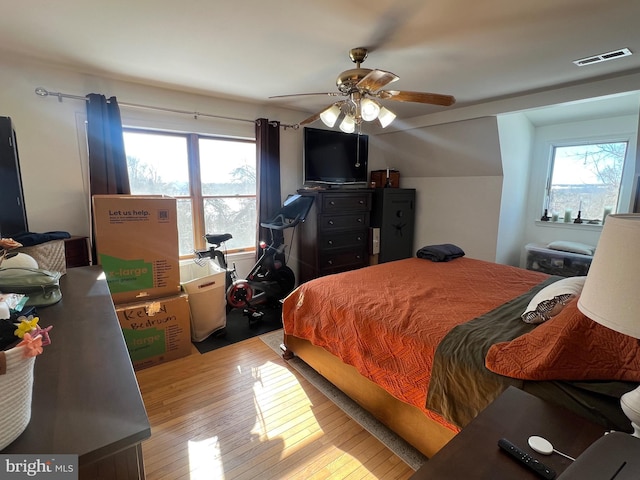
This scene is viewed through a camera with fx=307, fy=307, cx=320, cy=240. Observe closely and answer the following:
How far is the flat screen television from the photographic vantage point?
3881 millimetres

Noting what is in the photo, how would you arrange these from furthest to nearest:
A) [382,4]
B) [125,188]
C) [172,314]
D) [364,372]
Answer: [125,188] → [172,314] → [364,372] → [382,4]

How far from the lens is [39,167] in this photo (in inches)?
101

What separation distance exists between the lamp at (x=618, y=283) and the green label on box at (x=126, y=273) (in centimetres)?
260

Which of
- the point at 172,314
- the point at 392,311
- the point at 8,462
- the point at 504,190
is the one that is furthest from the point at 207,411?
the point at 504,190

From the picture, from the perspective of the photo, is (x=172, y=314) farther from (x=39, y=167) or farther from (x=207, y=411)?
(x=39, y=167)

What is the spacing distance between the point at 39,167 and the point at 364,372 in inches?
120

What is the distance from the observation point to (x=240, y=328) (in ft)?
10.1

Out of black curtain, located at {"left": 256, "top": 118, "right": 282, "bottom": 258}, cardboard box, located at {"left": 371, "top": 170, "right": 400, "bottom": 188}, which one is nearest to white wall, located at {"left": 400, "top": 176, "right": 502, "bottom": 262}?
cardboard box, located at {"left": 371, "top": 170, "right": 400, "bottom": 188}

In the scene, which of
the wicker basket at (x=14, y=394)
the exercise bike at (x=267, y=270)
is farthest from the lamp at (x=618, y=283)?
the exercise bike at (x=267, y=270)

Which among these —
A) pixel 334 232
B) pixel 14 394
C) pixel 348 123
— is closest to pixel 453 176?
pixel 334 232

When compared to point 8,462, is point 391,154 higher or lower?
higher

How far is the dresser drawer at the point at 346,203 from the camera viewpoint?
3734 mm

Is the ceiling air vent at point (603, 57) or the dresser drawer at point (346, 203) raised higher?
the ceiling air vent at point (603, 57)

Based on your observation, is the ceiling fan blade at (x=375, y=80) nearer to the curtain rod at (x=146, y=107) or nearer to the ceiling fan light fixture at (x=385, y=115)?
the ceiling fan light fixture at (x=385, y=115)
